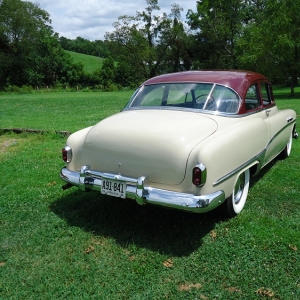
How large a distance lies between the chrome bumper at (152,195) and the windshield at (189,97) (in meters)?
1.24

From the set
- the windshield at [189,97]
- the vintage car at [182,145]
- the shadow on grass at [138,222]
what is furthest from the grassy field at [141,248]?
the windshield at [189,97]

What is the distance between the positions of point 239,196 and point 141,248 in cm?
140

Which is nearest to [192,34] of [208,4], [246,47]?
[208,4]

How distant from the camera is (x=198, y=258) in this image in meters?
3.00

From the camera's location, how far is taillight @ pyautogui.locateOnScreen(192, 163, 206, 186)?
2.94 metres

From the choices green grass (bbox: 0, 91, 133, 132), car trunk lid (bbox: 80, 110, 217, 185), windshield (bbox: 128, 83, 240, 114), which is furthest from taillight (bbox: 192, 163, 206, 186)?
green grass (bbox: 0, 91, 133, 132)

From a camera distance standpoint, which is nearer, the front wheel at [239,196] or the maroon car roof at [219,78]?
the front wheel at [239,196]

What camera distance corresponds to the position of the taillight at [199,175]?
2.94 meters

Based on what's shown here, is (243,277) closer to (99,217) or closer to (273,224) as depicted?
(273,224)

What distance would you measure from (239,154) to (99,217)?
1.69 m

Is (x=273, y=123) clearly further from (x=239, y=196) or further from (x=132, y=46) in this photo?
(x=132, y=46)

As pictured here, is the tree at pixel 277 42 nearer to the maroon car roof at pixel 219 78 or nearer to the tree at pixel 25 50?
the maroon car roof at pixel 219 78

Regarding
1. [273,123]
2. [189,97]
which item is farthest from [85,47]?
[189,97]

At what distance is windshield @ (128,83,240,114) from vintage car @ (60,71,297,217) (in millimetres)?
12
